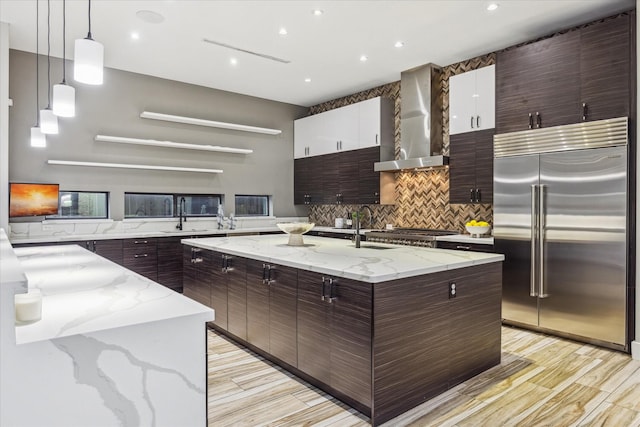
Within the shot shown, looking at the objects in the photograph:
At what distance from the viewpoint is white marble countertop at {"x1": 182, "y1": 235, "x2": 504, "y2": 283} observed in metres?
2.32

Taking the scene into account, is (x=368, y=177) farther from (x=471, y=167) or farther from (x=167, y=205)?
(x=167, y=205)

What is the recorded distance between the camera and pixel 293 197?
23.6 ft

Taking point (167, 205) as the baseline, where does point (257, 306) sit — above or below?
below

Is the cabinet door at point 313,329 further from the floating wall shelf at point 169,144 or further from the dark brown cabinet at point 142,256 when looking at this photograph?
the floating wall shelf at point 169,144

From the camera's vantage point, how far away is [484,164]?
452 centimetres

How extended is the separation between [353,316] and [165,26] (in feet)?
11.2

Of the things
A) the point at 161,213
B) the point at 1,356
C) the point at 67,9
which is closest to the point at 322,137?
the point at 161,213

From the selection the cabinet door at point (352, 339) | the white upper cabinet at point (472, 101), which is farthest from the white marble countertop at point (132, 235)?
the cabinet door at point (352, 339)

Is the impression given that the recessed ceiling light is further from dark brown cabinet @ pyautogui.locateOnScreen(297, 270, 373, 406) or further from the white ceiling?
dark brown cabinet @ pyautogui.locateOnScreen(297, 270, 373, 406)

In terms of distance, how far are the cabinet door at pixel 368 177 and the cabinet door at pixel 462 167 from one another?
1152mm

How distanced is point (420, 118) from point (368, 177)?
111 centimetres

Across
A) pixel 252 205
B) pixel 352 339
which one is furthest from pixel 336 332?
pixel 252 205

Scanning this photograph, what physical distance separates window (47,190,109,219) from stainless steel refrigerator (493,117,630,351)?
488cm

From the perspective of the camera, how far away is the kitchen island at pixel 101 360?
1.19m
